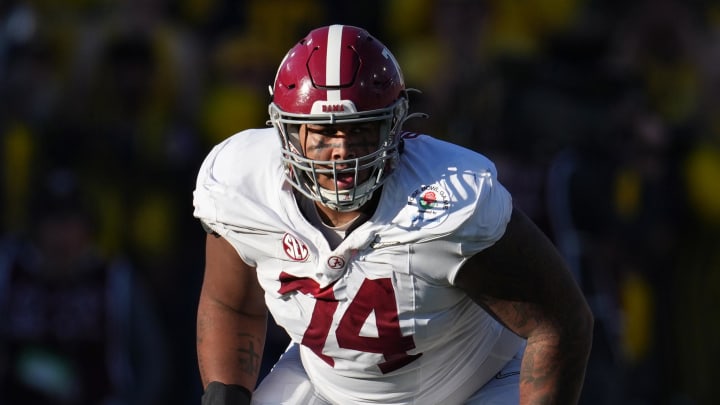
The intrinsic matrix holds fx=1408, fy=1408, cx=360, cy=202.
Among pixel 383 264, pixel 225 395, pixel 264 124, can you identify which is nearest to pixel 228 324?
pixel 225 395

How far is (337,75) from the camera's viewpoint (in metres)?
3.44

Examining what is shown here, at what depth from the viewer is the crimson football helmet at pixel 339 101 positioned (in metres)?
3.40

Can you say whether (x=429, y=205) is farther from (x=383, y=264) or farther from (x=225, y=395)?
(x=225, y=395)

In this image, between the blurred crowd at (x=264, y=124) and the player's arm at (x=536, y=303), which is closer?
the player's arm at (x=536, y=303)

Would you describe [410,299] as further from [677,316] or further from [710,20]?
[710,20]

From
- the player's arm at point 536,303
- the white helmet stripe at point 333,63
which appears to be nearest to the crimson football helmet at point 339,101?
the white helmet stripe at point 333,63

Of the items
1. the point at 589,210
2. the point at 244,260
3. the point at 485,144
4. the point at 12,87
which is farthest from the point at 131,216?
the point at 244,260

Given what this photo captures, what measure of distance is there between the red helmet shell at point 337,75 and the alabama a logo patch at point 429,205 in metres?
0.24

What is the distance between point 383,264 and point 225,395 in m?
0.60

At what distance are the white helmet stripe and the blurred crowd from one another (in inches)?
99.3

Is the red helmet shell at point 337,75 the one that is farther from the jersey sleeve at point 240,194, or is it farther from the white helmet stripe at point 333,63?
the jersey sleeve at point 240,194

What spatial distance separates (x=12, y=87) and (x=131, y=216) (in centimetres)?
90

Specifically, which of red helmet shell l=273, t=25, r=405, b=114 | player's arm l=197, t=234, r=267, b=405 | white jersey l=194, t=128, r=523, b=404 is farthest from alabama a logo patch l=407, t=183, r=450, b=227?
player's arm l=197, t=234, r=267, b=405

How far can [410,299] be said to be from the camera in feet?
11.3
